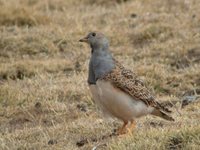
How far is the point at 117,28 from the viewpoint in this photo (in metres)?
12.7

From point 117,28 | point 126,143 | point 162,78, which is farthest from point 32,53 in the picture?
point 126,143

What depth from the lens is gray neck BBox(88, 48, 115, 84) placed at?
7.28 meters

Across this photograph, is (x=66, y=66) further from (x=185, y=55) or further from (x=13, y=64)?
(x=185, y=55)

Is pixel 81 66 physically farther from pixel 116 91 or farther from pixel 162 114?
pixel 116 91

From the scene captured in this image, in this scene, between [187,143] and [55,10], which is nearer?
[187,143]

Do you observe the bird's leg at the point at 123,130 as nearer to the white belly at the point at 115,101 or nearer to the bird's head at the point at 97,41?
the white belly at the point at 115,101

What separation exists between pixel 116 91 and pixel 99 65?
0.31m

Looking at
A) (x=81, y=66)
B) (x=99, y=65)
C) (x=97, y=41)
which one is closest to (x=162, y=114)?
(x=99, y=65)

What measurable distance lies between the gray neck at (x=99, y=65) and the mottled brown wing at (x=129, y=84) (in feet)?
0.18

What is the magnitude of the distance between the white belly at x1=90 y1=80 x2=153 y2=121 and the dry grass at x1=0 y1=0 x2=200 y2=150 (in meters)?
0.22

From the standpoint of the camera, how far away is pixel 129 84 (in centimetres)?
743

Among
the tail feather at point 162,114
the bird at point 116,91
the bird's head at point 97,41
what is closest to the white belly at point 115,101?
the bird at point 116,91

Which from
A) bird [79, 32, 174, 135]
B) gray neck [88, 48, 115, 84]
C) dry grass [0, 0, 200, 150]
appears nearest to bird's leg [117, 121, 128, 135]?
bird [79, 32, 174, 135]

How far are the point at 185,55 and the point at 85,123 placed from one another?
11.4ft
